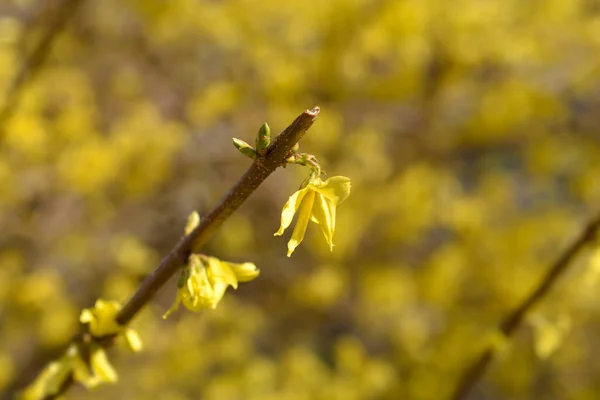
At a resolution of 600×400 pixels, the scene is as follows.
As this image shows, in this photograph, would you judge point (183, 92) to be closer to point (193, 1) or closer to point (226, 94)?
point (193, 1)

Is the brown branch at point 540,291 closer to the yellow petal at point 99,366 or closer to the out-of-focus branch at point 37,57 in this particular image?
the yellow petal at point 99,366

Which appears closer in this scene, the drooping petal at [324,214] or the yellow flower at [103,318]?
the drooping petal at [324,214]

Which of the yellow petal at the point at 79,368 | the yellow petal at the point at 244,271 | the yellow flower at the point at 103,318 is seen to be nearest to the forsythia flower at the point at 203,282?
the yellow petal at the point at 244,271

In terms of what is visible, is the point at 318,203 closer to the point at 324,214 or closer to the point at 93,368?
the point at 324,214

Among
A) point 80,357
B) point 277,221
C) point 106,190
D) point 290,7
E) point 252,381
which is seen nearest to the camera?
point 80,357

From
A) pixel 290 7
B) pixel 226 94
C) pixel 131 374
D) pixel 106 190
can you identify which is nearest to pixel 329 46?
pixel 290 7

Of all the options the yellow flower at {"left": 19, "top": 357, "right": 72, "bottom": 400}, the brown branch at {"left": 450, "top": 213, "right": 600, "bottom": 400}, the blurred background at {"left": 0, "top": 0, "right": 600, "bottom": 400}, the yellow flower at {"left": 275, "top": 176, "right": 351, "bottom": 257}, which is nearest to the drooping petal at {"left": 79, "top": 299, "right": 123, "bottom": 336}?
the yellow flower at {"left": 19, "top": 357, "right": 72, "bottom": 400}

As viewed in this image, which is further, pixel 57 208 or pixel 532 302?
pixel 57 208
